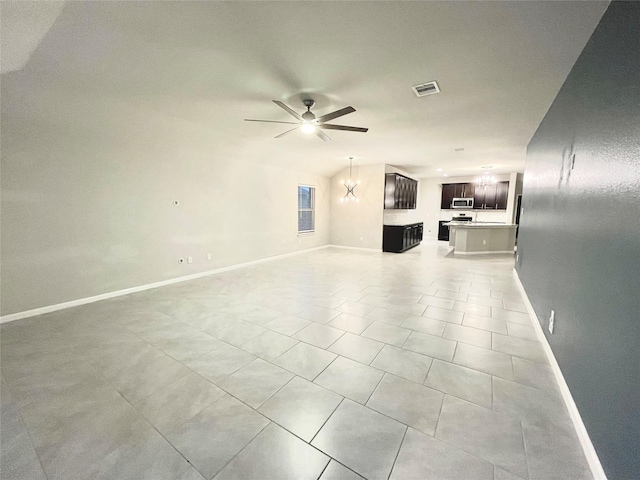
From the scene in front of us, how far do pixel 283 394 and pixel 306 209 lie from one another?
6.42 metres

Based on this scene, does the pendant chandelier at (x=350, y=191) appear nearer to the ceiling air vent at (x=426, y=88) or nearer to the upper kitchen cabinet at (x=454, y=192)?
the upper kitchen cabinet at (x=454, y=192)

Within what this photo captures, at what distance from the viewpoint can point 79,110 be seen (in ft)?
9.68

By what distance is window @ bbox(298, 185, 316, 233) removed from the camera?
774 centimetres

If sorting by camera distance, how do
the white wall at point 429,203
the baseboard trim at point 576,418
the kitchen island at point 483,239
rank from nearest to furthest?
the baseboard trim at point 576,418 → the kitchen island at point 483,239 → the white wall at point 429,203

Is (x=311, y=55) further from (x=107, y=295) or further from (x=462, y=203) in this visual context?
(x=462, y=203)

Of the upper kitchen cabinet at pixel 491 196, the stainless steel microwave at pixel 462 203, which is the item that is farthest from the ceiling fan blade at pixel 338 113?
the upper kitchen cabinet at pixel 491 196

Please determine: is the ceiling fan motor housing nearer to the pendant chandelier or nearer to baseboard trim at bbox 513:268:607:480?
baseboard trim at bbox 513:268:607:480

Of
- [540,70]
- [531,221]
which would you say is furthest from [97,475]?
[531,221]

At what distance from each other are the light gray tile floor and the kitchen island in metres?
4.06

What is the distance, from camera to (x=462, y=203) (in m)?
9.41

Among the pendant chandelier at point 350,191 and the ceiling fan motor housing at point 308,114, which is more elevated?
the ceiling fan motor housing at point 308,114

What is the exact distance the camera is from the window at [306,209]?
7.74 metres

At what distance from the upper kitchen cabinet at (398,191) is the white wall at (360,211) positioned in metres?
0.17

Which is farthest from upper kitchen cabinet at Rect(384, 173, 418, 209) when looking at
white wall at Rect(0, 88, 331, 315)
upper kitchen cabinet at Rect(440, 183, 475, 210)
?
white wall at Rect(0, 88, 331, 315)
